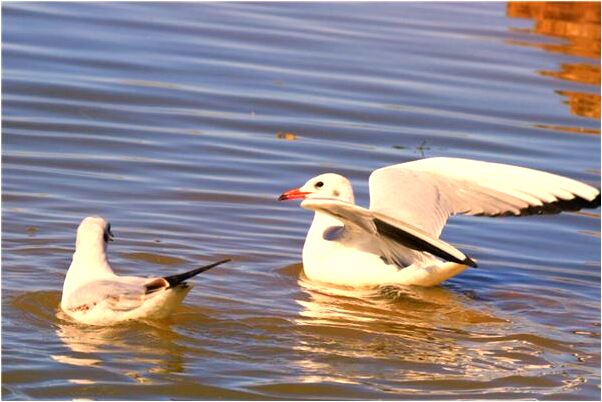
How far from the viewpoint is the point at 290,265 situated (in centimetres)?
996

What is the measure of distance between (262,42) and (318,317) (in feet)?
27.1

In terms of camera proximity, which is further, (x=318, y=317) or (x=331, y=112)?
(x=331, y=112)

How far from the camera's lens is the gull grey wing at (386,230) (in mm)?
8242

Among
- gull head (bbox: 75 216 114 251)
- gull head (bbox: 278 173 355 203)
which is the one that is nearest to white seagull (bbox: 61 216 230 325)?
gull head (bbox: 75 216 114 251)

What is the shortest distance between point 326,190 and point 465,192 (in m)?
1.01

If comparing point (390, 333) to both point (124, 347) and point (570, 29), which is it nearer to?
point (124, 347)

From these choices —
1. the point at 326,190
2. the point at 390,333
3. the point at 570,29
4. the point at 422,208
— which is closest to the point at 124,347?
the point at 390,333

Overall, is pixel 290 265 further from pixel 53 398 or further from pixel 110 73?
pixel 110 73

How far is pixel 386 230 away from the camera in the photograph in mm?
9086

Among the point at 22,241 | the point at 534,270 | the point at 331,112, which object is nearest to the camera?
the point at 22,241

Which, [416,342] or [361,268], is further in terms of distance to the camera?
[361,268]

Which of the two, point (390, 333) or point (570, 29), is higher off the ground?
point (570, 29)

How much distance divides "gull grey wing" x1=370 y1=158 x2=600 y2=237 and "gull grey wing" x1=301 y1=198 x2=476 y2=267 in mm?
142

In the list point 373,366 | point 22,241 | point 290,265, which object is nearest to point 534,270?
point 290,265
